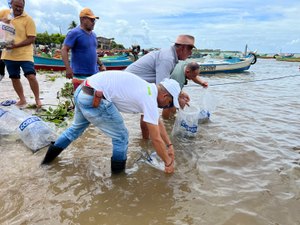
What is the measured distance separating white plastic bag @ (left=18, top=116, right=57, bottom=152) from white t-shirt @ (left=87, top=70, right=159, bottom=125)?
144cm

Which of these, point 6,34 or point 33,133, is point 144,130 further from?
point 6,34

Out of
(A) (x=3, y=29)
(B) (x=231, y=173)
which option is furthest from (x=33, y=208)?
(A) (x=3, y=29)

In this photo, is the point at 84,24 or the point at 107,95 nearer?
Result: the point at 107,95

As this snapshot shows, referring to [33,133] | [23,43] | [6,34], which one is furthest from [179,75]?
[6,34]

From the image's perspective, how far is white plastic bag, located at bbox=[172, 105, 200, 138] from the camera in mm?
4555

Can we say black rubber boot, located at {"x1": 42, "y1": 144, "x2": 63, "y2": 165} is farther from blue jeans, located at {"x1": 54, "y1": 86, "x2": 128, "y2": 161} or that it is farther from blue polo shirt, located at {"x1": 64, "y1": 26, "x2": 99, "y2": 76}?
blue polo shirt, located at {"x1": 64, "y1": 26, "x2": 99, "y2": 76}

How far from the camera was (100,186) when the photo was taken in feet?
9.87

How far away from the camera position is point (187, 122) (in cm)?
457

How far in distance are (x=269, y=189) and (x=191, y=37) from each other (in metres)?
1.98

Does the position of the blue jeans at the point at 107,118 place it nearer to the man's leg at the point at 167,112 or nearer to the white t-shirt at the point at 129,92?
the white t-shirt at the point at 129,92

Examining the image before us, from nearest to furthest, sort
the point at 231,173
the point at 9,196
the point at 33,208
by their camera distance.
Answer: the point at 33,208 → the point at 9,196 → the point at 231,173

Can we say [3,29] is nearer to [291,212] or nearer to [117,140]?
[117,140]

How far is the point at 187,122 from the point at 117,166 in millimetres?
1743

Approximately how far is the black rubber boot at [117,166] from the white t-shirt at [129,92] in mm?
590
